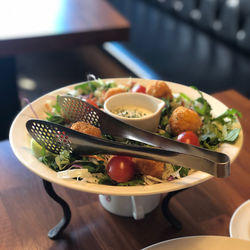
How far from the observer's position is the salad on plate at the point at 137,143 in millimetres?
752

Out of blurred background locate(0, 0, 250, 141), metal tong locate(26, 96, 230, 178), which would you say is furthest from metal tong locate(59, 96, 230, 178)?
blurred background locate(0, 0, 250, 141)

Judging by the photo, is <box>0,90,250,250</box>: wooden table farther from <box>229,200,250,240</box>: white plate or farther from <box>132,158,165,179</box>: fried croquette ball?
<box>132,158,165,179</box>: fried croquette ball

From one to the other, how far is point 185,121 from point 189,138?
0.06 m

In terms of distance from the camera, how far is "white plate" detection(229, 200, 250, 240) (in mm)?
788

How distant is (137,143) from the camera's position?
856 mm

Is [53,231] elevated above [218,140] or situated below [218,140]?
below

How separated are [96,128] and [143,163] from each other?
14 centimetres

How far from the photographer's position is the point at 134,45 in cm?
238

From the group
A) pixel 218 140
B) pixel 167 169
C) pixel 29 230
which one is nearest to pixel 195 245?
pixel 167 169

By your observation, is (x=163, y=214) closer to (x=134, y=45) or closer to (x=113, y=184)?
(x=113, y=184)

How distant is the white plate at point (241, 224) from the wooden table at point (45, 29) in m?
1.34

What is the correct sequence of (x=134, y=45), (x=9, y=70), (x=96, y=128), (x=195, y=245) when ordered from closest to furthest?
1. (x=195, y=245)
2. (x=96, y=128)
3. (x=9, y=70)
4. (x=134, y=45)

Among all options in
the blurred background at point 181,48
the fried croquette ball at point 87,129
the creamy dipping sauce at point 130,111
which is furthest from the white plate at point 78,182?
the blurred background at point 181,48

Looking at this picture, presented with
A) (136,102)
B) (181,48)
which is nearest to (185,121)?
(136,102)
